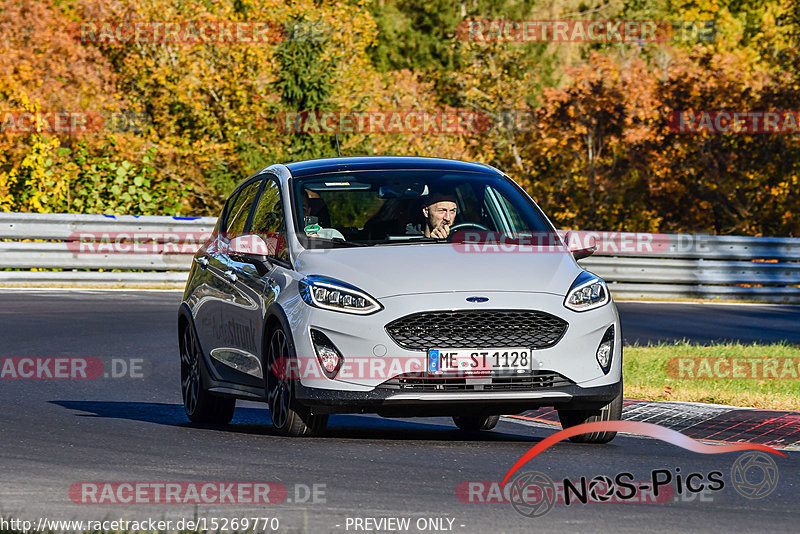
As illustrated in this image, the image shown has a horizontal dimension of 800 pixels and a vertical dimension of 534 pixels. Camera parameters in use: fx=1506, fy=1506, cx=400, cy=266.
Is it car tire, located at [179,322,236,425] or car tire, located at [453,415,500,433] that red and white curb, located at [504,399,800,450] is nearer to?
car tire, located at [453,415,500,433]

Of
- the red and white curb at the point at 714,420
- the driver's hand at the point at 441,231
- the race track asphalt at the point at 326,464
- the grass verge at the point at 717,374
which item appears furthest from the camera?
the grass verge at the point at 717,374

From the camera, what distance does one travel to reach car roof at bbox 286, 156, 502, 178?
9977mm

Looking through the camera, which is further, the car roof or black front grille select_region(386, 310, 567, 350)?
the car roof

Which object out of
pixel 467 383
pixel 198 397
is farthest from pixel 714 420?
pixel 198 397

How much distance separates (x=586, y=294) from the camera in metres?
8.83

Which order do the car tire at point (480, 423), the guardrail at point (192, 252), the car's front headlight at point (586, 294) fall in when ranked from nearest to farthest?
1. the car's front headlight at point (586, 294)
2. the car tire at point (480, 423)
3. the guardrail at point (192, 252)

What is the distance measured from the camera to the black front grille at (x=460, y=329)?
838 centimetres

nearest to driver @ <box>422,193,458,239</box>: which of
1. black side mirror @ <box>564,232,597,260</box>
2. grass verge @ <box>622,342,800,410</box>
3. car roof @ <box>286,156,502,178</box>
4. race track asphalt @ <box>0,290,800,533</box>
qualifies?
car roof @ <box>286,156,502,178</box>

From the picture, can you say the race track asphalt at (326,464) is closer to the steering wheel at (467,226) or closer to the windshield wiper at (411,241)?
the windshield wiper at (411,241)

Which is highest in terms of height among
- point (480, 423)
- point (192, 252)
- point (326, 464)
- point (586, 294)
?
point (586, 294)

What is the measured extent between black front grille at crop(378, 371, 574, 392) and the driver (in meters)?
1.41

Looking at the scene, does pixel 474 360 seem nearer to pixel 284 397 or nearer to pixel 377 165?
pixel 284 397

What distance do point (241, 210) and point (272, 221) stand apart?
0.95m

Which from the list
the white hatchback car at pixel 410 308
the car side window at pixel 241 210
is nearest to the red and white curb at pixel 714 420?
the white hatchback car at pixel 410 308
